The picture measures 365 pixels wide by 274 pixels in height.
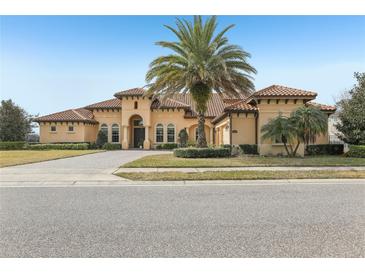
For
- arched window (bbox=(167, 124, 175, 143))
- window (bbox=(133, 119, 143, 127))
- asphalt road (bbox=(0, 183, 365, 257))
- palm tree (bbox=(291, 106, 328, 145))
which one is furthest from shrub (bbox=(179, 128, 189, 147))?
asphalt road (bbox=(0, 183, 365, 257))

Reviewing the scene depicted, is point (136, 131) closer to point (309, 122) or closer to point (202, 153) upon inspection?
point (202, 153)

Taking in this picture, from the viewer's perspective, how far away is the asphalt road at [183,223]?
159 inches

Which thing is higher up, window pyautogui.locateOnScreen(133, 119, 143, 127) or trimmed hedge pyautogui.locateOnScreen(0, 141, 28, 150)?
window pyautogui.locateOnScreen(133, 119, 143, 127)

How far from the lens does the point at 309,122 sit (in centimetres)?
1905

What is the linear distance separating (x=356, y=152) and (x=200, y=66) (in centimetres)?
1240

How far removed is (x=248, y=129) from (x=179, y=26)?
935 cm

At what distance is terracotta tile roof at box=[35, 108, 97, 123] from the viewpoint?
35375 mm

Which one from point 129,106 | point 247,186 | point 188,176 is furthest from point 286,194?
point 129,106

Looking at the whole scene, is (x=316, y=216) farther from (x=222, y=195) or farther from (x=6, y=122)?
(x=6, y=122)

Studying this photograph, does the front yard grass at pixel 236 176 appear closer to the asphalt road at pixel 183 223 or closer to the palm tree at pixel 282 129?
the asphalt road at pixel 183 223

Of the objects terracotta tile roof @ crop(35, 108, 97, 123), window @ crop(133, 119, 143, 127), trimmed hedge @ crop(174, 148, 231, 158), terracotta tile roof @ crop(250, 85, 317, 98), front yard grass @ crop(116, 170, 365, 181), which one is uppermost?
terracotta tile roof @ crop(250, 85, 317, 98)

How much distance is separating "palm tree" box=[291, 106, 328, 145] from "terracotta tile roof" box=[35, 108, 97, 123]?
25011 mm

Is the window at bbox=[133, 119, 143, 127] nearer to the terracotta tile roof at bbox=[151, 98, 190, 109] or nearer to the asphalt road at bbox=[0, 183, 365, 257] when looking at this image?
the terracotta tile roof at bbox=[151, 98, 190, 109]

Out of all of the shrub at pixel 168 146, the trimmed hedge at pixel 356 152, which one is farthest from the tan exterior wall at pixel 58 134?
the trimmed hedge at pixel 356 152
